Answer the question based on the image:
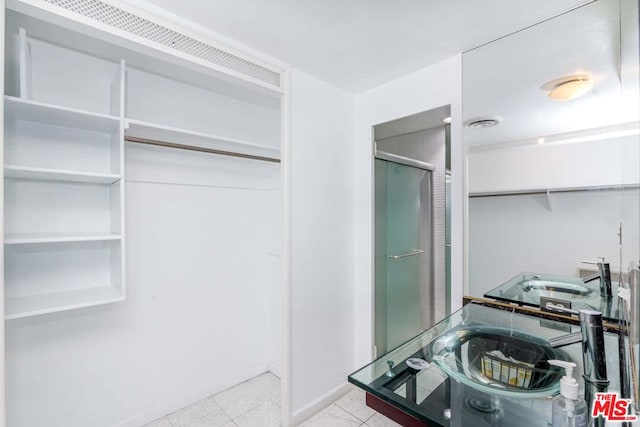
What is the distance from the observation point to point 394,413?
3.06 ft

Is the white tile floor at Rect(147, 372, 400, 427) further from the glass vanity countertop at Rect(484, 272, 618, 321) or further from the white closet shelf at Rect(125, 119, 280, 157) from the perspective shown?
the white closet shelf at Rect(125, 119, 280, 157)

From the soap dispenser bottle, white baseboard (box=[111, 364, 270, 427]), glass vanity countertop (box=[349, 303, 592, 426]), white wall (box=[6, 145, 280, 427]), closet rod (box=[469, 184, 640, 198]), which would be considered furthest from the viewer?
white baseboard (box=[111, 364, 270, 427])

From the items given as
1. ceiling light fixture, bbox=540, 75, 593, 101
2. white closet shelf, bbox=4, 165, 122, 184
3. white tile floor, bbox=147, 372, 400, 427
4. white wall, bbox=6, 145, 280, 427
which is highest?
ceiling light fixture, bbox=540, 75, 593, 101

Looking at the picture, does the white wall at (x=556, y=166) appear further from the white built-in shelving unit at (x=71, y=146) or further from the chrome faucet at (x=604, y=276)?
the white built-in shelving unit at (x=71, y=146)

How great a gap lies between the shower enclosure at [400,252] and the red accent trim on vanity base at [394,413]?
1.27m

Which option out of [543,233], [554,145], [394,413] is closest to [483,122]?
[554,145]

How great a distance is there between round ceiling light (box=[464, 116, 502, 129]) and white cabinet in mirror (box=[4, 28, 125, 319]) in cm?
203

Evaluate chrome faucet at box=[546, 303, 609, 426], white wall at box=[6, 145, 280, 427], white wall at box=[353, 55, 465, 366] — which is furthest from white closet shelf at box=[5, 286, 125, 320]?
chrome faucet at box=[546, 303, 609, 426]

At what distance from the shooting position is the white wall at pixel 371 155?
5.86ft

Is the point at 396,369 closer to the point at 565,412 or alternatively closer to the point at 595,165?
the point at 565,412

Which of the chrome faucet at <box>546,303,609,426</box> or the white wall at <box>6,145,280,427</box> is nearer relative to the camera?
the chrome faucet at <box>546,303,609,426</box>

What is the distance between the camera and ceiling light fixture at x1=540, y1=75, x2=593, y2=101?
139 centimetres

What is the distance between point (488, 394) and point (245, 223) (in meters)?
2.05

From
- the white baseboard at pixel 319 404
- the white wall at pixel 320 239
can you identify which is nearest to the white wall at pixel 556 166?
the white wall at pixel 320 239
